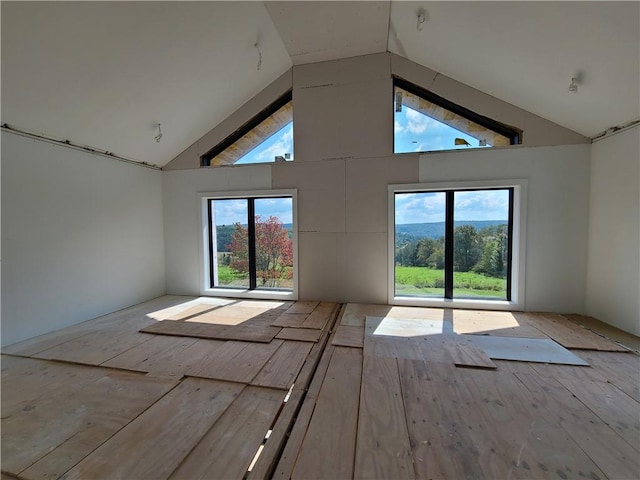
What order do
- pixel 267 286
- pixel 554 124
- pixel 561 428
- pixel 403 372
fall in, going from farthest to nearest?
pixel 267 286, pixel 554 124, pixel 403 372, pixel 561 428

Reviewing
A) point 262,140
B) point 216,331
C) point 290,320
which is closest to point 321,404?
point 290,320

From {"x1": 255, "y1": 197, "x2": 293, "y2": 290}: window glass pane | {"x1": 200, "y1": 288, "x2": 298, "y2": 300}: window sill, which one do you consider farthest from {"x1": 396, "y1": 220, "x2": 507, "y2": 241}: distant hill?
{"x1": 200, "y1": 288, "x2": 298, "y2": 300}: window sill

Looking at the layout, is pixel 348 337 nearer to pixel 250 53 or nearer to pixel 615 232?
pixel 615 232

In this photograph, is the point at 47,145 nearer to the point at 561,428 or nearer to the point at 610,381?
the point at 561,428

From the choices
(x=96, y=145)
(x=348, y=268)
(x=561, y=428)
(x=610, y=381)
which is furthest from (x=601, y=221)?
(x=96, y=145)

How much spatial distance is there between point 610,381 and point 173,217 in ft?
19.1

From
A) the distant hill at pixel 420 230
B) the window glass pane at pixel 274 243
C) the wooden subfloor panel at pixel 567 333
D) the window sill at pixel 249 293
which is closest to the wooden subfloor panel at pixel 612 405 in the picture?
the wooden subfloor panel at pixel 567 333

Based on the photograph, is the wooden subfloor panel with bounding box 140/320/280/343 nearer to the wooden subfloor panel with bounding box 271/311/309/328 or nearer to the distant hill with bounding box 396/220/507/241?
the wooden subfloor panel with bounding box 271/311/309/328

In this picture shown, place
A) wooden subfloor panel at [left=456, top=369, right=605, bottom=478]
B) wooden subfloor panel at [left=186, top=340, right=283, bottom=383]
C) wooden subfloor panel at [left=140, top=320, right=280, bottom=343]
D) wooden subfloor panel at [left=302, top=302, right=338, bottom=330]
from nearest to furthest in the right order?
wooden subfloor panel at [left=456, top=369, right=605, bottom=478]
wooden subfloor panel at [left=186, top=340, right=283, bottom=383]
wooden subfloor panel at [left=140, top=320, right=280, bottom=343]
wooden subfloor panel at [left=302, top=302, right=338, bottom=330]

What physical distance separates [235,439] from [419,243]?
11.0 ft

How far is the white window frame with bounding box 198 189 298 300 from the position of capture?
4215mm

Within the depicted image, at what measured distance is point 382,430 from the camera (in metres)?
1.55

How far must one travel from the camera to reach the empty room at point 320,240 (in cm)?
156

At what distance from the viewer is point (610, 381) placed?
2.02 metres
